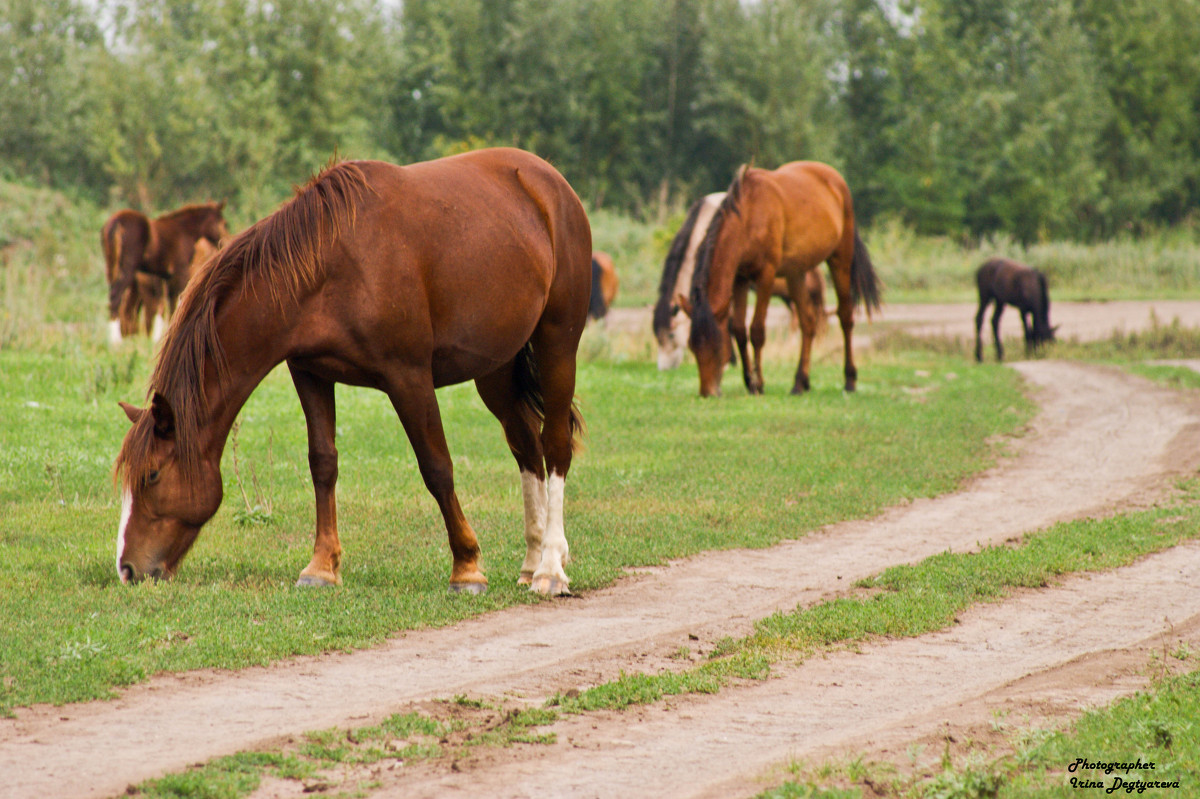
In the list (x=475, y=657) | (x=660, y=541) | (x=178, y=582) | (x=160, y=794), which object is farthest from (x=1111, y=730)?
(x=178, y=582)

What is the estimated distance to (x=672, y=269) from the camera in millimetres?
14758

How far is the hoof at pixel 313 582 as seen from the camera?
5.56 meters

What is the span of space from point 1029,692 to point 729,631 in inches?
53.3

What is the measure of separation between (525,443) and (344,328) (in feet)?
4.51

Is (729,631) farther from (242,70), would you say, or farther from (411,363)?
(242,70)

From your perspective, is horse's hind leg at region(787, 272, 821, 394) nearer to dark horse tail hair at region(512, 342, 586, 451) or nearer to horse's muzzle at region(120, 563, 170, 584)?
dark horse tail hair at region(512, 342, 586, 451)

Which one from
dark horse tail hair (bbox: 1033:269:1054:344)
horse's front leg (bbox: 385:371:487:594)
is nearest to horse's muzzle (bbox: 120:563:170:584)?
horse's front leg (bbox: 385:371:487:594)

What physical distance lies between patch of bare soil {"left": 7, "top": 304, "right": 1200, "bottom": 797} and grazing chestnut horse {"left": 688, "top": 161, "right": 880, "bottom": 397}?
6091 mm

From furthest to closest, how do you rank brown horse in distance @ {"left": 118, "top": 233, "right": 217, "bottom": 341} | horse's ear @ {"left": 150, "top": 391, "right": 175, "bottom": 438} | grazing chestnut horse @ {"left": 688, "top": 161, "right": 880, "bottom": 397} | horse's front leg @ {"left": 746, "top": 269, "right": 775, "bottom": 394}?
brown horse in distance @ {"left": 118, "top": 233, "right": 217, "bottom": 341} < horse's front leg @ {"left": 746, "top": 269, "right": 775, "bottom": 394} < grazing chestnut horse @ {"left": 688, "top": 161, "right": 880, "bottom": 397} < horse's ear @ {"left": 150, "top": 391, "right": 175, "bottom": 438}

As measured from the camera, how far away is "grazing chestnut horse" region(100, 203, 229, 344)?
1764 centimetres

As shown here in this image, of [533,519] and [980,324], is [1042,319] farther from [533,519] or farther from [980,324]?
[533,519]

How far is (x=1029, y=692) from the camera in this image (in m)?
4.20

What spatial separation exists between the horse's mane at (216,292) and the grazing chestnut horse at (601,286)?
13.9 meters

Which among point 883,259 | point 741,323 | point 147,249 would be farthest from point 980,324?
point 883,259
